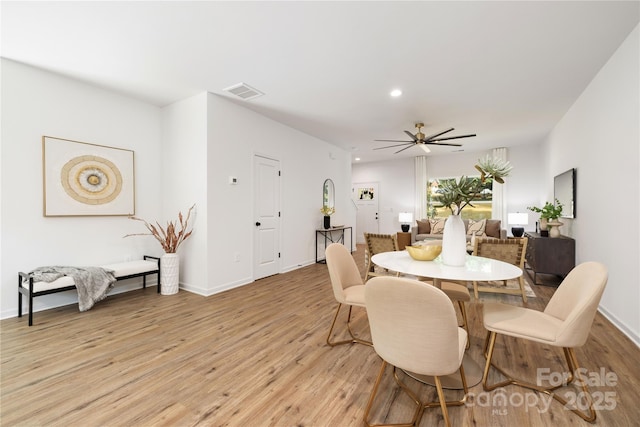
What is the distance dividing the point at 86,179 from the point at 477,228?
24.5ft

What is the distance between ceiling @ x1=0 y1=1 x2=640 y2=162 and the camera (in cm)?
224

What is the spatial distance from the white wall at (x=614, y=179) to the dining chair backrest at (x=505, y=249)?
741 mm

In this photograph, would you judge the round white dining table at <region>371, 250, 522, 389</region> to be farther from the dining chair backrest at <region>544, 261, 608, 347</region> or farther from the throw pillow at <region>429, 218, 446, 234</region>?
the throw pillow at <region>429, 218, 446, 234</region>

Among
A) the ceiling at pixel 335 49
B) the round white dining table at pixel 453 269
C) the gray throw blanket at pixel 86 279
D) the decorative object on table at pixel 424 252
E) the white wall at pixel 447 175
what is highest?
the ceiling at pixel 335 49

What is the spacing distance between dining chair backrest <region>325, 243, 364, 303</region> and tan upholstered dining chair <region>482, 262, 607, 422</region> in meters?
1.06

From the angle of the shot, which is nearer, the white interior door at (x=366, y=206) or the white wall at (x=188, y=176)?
the white wall at (x=188, y=176)

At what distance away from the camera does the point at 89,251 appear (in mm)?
3656

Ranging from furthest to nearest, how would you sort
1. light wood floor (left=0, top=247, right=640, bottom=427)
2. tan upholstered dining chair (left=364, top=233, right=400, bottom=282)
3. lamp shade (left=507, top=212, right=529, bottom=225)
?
lamp shade (left=507, top=212, right=529, bottom=225) < tan upholstered dining chair (left=364, top=233, right=400, bottom=282) < light wood floor (left=0, top=247, right=640, bottom=427)

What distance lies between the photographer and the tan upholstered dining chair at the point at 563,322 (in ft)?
5.03

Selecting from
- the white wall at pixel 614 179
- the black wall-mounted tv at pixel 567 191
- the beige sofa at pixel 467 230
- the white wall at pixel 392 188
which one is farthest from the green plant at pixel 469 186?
the white wall at pixel 392 188

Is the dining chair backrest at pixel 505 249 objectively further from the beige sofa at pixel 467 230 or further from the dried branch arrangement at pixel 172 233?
the dried branch arrangement at pixel 172 233

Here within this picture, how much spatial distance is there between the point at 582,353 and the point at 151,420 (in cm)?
313

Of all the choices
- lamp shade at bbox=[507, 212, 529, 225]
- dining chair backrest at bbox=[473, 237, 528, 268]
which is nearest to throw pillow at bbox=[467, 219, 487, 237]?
lamp shade at bbox=[507, 212, 529, 225]

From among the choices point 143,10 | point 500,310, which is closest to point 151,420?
point 500,310
